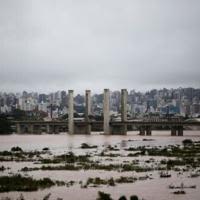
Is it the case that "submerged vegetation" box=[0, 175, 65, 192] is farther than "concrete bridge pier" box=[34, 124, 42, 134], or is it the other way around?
"concrete bridge pier" box=[34, 124, 42, 134]

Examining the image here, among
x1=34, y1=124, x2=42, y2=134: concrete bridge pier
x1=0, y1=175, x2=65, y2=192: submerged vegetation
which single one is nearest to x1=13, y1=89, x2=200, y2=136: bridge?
x1=34, y1=124, x2=42, y2=134: concrete bridge pier

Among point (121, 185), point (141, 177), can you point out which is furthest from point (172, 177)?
point (121, 185)

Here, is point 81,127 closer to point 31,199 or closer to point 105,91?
point 105,91

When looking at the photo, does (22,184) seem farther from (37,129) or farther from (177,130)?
(37,129)

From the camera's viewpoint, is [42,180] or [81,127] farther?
[81,127]

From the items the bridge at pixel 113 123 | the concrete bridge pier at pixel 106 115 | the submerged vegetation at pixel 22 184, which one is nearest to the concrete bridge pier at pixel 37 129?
the bridge at pixel 113 123

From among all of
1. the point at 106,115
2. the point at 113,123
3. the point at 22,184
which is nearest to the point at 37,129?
the point at 113,123

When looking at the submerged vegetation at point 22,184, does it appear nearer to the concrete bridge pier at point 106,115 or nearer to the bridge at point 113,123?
the bridge at point 113,123

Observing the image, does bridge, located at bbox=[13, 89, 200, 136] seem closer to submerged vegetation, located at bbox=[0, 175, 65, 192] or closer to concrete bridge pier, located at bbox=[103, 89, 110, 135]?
concrete bridge pier, located at bbox=[103, 89, 110, 135]

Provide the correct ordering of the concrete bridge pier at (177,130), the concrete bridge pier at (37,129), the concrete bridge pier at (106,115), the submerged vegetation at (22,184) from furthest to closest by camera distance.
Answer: the concrete bridge pier at (37,129)
the concrete bridge pier at (106,115)
the concrete bridge pier at (177,130)
the submerged vegetation at (22,184)

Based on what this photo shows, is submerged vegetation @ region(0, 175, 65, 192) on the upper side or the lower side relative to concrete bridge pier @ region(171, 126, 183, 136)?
lower

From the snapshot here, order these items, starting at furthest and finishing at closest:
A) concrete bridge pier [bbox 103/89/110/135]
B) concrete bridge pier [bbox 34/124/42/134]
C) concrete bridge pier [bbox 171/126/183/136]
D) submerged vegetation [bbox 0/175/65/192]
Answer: concrete bridge pier [bbox 34/124/42/134]
concrete bridge pier [bbox 103/89/110/135]
concrete bridge pier [bbox 171/126/183/136]
submerged vegetation [bbox 0/175/65/192]
